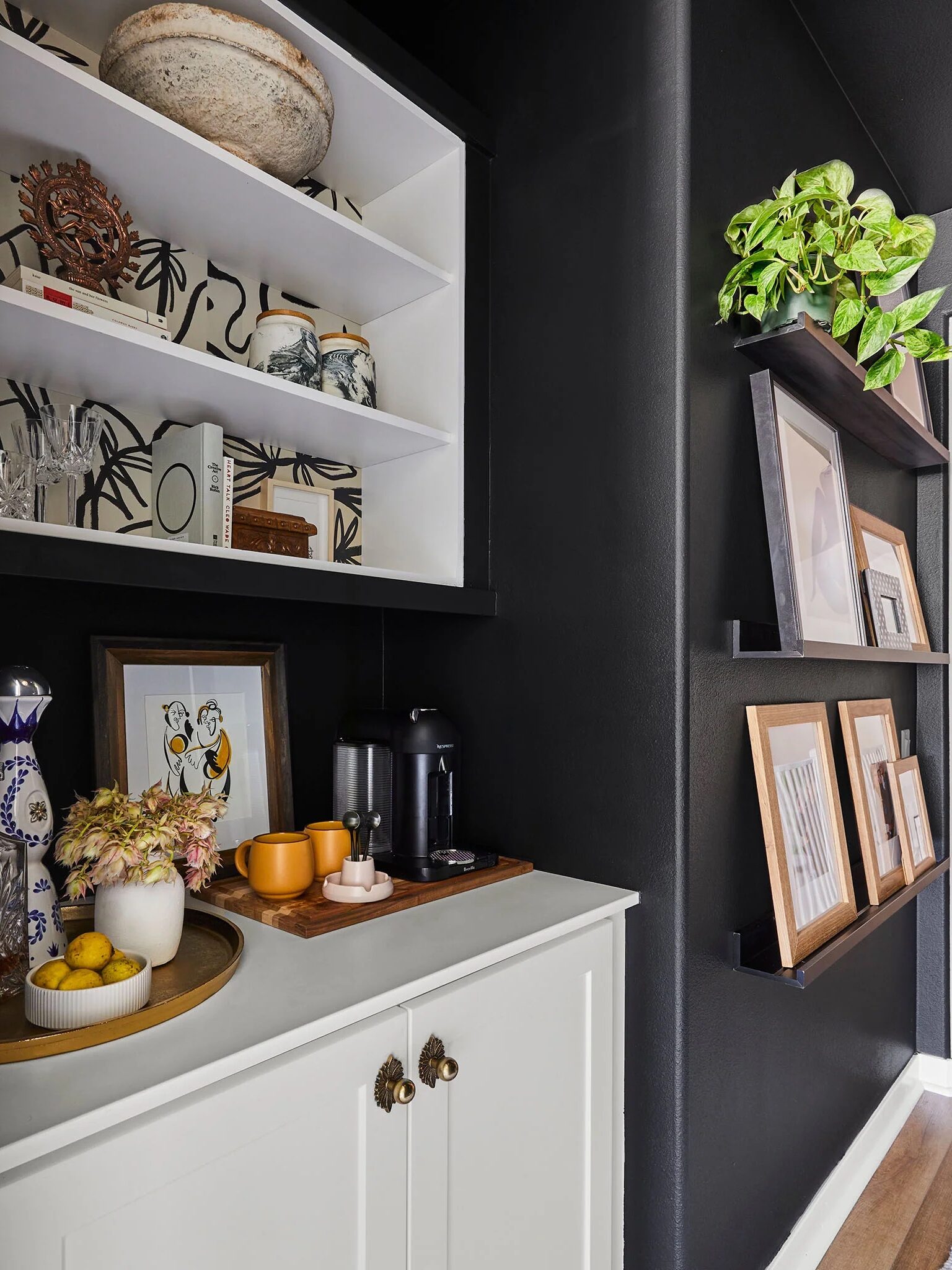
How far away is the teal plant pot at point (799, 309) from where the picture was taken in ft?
4.82

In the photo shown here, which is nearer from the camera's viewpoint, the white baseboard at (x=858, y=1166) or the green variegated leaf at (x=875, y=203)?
the green variegated leaf at (x=875, y=203)

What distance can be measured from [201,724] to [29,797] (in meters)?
0.47

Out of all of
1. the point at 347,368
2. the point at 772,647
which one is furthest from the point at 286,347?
the point at 772,647

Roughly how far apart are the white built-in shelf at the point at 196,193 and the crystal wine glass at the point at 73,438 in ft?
1.10

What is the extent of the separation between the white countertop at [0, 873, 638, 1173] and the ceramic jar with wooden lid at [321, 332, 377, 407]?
2.93 feet

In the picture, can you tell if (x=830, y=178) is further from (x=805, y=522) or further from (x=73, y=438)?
(x=73, y=438)

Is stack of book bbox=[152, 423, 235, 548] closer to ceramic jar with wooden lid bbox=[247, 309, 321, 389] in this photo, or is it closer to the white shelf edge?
the white shelf edge

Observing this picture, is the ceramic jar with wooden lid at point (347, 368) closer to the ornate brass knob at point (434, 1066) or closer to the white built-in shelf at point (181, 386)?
the white built-in shelf at point (181, 386)

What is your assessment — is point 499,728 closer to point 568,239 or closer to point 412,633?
point 412,633

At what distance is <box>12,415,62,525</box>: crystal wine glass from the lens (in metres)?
1.15

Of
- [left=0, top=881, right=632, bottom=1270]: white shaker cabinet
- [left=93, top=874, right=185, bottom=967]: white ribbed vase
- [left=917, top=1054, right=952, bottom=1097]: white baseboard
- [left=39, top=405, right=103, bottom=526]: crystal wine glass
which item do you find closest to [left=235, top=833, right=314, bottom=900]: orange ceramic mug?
[left=0, top=881, right=632, bottom=1270]: white shaker cabinet

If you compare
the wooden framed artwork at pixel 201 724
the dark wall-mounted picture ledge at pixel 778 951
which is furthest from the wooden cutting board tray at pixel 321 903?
the dark wall-mounted picture ledge at pixel 778 951

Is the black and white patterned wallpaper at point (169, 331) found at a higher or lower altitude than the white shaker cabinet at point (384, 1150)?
higher

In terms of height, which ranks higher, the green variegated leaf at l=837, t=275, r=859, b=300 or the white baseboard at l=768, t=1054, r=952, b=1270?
the green variegated leaf at l=837, t=275, r=859, b=300
